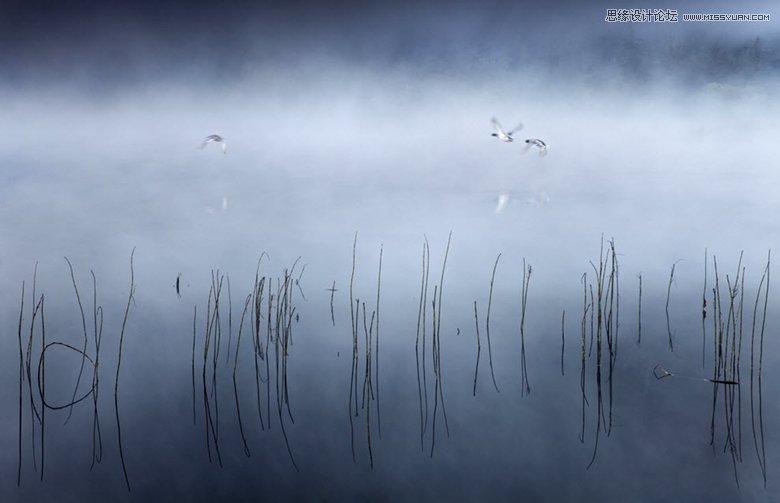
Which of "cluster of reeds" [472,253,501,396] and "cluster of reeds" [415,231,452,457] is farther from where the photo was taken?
"cluster of reeds" [472,253,501,396]

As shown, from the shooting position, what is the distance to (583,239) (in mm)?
3066

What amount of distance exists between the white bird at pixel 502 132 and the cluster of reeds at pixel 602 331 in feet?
2.45

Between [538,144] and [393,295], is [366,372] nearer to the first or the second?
[393,295]

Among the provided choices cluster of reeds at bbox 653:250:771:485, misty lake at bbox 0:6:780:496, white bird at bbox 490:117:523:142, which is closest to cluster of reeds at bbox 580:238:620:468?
misty lake at bbox 0:6:780:496

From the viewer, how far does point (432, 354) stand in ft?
8.68

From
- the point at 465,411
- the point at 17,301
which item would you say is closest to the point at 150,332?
the point at 17,301

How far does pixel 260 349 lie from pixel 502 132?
1641 millimetres

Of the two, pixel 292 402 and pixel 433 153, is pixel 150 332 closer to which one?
pixel 292 402

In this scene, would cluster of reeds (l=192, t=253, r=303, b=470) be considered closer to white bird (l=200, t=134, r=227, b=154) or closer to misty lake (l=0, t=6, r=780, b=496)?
misty lake (l=0, t=6, r=780, b=496)

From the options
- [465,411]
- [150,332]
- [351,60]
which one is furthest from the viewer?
[351,60]

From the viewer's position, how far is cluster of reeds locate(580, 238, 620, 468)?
2404 mm

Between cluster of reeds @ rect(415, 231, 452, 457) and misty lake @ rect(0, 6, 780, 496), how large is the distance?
11 mm

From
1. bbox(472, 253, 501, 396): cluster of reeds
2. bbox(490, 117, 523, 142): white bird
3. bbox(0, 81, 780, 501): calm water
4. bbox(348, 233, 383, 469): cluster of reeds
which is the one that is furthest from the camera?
bbox(490, 117, 523, 142): white bird

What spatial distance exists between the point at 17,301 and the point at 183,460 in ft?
4.32
